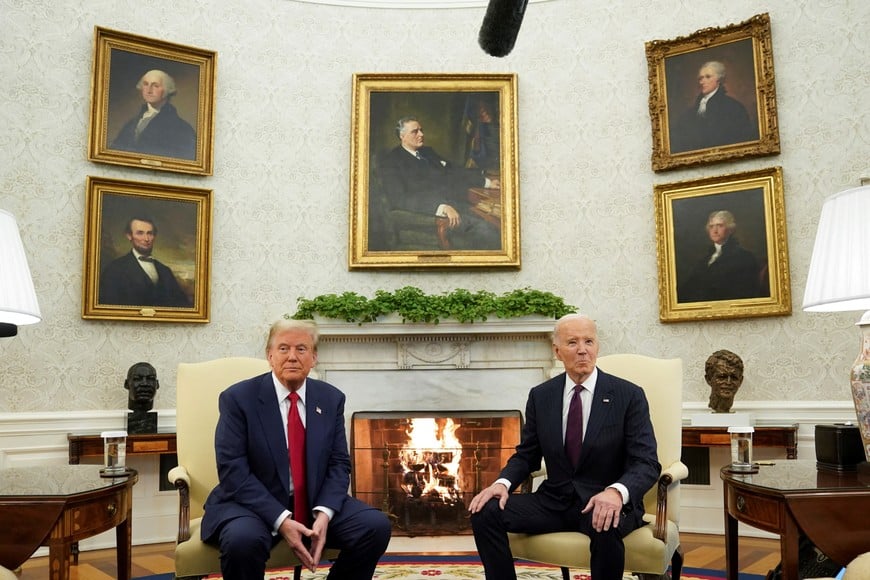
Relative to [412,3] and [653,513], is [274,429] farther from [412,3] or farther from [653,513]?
[412,3]

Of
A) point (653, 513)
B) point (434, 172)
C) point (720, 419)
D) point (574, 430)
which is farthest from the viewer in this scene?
point (434, 172)

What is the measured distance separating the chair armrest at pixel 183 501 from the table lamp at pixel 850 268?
2900mm

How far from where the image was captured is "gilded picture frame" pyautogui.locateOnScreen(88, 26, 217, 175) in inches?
231

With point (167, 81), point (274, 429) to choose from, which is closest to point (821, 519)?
point (274, 429)

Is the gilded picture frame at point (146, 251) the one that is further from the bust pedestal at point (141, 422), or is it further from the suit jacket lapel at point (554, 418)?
the suit jacket lapel at point (554, 418)

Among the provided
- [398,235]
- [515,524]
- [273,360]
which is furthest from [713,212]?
[273,360]

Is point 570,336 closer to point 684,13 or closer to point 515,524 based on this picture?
point 515,524

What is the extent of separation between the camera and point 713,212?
6012mm

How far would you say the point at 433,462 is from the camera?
19.7 ft

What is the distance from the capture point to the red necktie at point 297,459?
315cm

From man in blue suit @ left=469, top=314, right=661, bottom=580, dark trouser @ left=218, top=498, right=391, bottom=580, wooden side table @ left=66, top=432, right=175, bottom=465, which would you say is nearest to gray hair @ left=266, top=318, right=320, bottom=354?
dark trouser @ left=218, top=498, right=391, bottom=580

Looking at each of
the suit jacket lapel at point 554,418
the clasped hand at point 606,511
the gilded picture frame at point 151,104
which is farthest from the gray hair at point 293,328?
the gilded picture frame at point 151,104

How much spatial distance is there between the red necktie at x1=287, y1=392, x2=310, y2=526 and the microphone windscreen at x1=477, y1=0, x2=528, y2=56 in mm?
1845

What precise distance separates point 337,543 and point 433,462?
2973 millimetres
